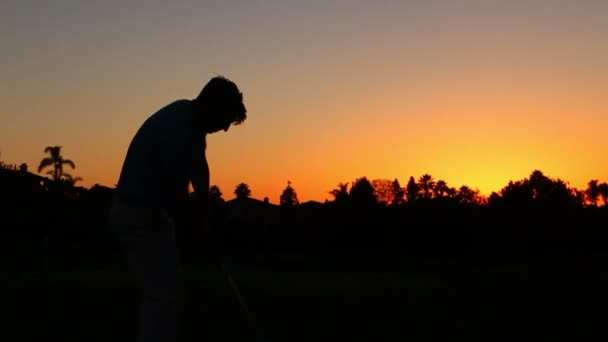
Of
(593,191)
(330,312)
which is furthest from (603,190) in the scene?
(330,312)

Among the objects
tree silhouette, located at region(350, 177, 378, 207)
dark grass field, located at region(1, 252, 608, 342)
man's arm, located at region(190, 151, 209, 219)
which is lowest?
dark grass field, located at region(1, 252, 608, 342)

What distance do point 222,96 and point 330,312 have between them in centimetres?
637

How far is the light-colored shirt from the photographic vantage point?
4941 millimetres

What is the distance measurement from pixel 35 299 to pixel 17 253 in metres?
24.3

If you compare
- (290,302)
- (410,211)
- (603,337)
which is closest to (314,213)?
(410,211)

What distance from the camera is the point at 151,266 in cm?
496

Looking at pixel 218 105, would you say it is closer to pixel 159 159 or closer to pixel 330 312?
pixel 159 159

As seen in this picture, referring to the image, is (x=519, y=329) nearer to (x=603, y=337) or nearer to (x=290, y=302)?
(x=603, y=337)

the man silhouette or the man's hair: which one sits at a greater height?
the man's hair

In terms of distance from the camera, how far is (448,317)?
10625 millimetres

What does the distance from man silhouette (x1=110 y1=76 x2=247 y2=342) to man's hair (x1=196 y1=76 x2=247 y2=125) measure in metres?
0.17

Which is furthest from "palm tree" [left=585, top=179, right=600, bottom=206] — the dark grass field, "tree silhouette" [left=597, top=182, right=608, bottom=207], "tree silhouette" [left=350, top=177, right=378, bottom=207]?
the dark grass field

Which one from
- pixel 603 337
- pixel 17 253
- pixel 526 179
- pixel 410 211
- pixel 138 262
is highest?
pixel 526 179

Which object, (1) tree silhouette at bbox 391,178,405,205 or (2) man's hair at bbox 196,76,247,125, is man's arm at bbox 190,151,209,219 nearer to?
(2) man's hair at bbox 196,76,247,125
